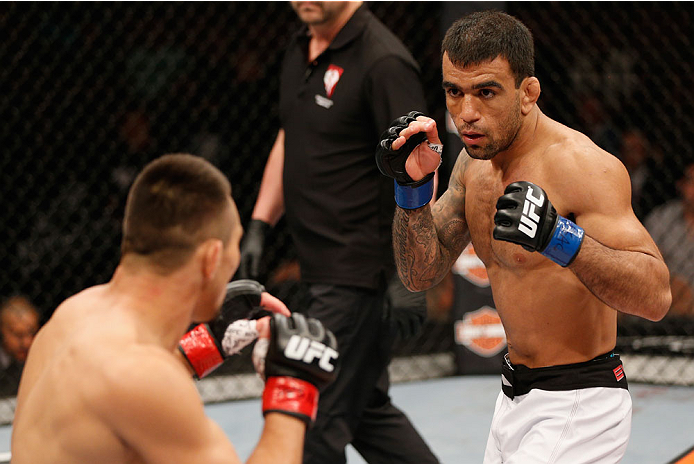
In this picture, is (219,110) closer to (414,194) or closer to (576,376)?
(414,194)

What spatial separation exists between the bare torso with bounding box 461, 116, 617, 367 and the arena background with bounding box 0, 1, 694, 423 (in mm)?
2123

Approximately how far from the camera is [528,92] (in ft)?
5.28

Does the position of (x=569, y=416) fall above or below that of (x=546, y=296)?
below

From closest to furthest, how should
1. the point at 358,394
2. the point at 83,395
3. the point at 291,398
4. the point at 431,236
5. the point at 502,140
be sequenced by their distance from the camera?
the point at 83,395
the point at 291,398
the point at 502,140
the point at 431,236
the point at 358,394

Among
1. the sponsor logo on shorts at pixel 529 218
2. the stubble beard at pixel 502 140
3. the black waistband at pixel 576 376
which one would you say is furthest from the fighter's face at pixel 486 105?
the black waistband at pixel 576 376

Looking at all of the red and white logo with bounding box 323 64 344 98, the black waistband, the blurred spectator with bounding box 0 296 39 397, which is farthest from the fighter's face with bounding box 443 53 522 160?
the blurred spectator with bounding box 0 296 39 397

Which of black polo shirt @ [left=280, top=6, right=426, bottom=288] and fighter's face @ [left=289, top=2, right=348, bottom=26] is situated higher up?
fighter's face @ [left=289, top=2, right=348, bottom=26]

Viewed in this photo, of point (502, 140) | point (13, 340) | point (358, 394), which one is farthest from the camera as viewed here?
point (13, 340)

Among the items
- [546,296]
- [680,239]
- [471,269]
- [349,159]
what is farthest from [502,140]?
[680,239]

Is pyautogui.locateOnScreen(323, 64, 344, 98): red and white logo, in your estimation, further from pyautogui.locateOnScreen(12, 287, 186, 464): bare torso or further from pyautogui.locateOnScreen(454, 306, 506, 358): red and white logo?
pyautogui.locateOnScreen(454, 306, 506, 358): red and white logo

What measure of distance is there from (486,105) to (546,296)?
372 millimetres

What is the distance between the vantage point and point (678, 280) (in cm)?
377

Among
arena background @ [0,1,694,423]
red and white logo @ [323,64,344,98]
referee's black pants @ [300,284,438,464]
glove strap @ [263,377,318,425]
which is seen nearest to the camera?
glove strap @ [263,377,318,425]

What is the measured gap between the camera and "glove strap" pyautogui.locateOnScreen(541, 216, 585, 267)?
1407mm
